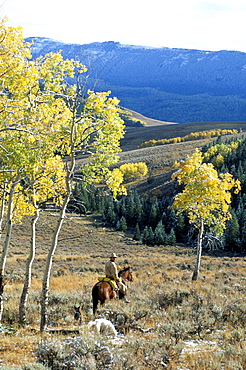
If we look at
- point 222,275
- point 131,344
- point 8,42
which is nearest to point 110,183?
point 131,344

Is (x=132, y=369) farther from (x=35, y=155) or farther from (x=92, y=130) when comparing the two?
(x=92, y=130)

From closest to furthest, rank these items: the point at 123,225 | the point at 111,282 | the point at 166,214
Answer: the point at 111,282
the point at 123,225
the point at 166,214

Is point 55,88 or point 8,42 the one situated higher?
point 8,42

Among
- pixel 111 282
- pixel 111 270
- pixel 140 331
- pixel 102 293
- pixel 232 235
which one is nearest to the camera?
pixel 140 331

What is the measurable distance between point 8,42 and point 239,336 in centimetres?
1212

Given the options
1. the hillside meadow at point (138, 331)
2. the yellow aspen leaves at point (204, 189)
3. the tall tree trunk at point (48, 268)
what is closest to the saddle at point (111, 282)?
the hillside meadow at point (138, 331)

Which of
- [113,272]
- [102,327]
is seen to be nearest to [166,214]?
[113,272]

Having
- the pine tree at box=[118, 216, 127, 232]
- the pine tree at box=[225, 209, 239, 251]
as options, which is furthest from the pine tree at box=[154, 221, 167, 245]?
the pine tree at box=[118, 216, 127, 232]

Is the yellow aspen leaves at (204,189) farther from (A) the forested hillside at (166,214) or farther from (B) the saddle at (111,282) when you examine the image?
(A) the forested hillside at (166,214)

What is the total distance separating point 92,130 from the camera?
37.0 ft

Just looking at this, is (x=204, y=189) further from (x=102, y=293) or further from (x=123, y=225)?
(x=123, y=225)

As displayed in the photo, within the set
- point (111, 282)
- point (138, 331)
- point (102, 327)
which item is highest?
point (111, 282)

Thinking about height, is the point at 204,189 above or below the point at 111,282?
above

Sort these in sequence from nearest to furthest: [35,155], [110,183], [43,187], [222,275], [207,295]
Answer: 1. [35,155]
2. [110,183]
3. [43,187]
4. [207,295]
5. [222,275]
